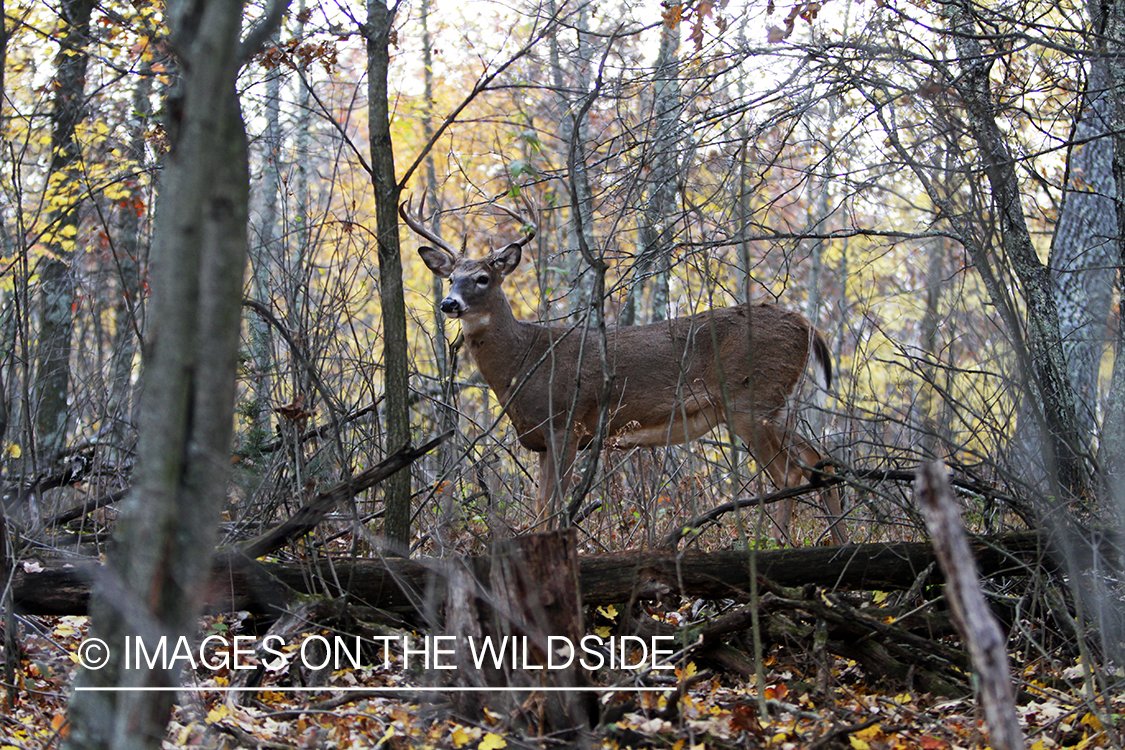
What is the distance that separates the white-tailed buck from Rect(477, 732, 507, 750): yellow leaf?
13.9 ft

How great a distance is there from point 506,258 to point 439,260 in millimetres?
573

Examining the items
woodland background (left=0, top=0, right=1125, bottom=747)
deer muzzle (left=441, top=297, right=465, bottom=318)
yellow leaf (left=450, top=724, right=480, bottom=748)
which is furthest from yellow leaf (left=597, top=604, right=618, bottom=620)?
deer muzzle (left=441, top=297, right=465, bottom=318)

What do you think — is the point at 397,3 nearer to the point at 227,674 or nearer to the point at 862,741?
the point at 227,674

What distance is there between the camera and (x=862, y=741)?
10.5ft

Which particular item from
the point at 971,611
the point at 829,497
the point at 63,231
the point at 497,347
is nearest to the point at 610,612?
the point at 971,611

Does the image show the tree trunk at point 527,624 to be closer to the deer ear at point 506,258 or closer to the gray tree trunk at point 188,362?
the gray tree trunk at point 188,362

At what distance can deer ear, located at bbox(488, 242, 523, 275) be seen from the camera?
300 inches

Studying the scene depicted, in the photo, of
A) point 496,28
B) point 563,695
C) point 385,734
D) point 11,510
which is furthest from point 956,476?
point 496,28

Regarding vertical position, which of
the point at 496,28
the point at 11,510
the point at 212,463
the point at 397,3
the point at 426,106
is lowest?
the point at 11,510

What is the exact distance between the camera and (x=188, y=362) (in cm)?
171

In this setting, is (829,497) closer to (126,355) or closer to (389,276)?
(389,276)

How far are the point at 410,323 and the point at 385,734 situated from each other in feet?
44.0

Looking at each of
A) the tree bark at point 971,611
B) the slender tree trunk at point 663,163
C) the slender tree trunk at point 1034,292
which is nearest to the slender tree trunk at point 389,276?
the slender tree trunk at point 663,163

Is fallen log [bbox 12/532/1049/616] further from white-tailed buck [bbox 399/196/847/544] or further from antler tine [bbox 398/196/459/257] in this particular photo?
white-tailed buck [bbox 399/196/847/544]
